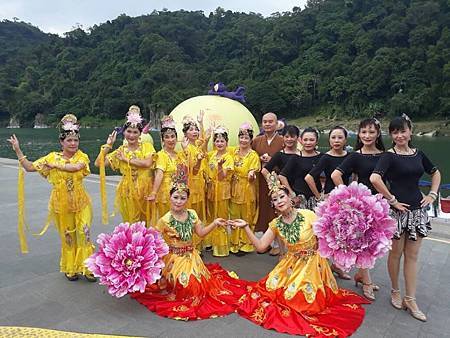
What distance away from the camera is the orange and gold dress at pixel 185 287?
130 inches

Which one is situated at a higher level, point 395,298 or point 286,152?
point 286,152

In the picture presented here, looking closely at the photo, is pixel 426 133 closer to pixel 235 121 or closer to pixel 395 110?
pixel 395 110

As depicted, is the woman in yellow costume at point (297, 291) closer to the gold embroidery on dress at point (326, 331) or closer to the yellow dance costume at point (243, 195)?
the gold embroidery on dress at point (326, 331)

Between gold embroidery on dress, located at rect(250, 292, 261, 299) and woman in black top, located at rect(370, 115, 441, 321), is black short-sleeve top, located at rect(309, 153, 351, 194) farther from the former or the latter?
gold embroidery on dress, located at rect(250, 292, 261, 299)

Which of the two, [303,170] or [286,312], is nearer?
[286,312]

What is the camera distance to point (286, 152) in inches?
173

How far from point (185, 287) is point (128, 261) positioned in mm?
535

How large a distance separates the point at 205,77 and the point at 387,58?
2946 cm

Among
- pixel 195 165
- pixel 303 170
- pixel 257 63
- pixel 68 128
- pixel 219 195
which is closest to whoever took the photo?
pixel 68 128

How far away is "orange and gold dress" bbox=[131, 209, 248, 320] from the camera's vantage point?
3.29 meters

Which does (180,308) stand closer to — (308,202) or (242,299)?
(242,299)

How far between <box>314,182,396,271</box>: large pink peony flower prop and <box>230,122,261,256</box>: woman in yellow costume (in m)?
1.60

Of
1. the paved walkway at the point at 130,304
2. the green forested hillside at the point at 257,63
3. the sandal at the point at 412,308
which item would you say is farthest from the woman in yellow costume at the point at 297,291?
the green forested hillside at the point at 257,63

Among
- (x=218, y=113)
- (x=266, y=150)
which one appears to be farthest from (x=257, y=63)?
(x=266, y=150)
